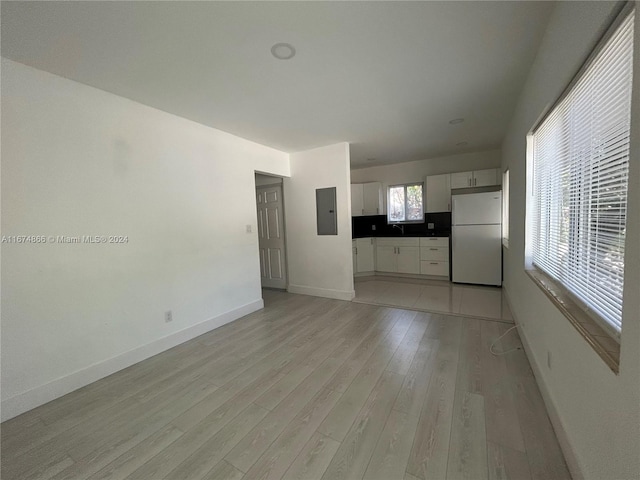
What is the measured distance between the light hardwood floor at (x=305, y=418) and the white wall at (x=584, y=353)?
22 centimetres

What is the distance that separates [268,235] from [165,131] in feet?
8.77

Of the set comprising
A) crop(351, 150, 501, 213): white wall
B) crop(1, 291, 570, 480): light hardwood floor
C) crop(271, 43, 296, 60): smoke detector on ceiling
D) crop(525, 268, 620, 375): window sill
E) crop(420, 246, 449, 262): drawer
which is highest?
crop(271, 43, 296, 60): smoke detector on ceiling

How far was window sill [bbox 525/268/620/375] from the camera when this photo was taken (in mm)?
915

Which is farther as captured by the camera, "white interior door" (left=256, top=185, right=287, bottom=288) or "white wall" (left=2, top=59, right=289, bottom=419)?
"white interior door" (left=256, top=185, right=287, bottom=288)

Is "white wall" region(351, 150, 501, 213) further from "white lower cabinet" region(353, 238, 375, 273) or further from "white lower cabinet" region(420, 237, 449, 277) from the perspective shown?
"white lower cabinet" region(420, 237, 449, 277)

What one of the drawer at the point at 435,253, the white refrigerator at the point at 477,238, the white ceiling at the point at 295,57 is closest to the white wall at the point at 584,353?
the white ceiling at the point at 295,57

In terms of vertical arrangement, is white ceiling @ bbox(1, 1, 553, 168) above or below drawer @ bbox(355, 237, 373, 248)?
above

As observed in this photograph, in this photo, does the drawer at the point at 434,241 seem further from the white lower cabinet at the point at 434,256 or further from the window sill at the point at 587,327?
the window sill at the point at 587,327

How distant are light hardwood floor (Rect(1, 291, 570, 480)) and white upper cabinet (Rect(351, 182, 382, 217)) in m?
3.63

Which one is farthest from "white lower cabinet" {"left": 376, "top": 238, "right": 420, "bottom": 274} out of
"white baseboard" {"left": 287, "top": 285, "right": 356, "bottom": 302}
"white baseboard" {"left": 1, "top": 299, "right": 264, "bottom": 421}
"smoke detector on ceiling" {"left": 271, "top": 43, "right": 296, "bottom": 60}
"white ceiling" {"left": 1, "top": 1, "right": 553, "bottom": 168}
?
"smoke detector on ceiling" {"left": 271, "top": 43, "right": 296, "bottom": 60}

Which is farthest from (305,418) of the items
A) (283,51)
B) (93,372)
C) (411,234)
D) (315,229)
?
(411,234)

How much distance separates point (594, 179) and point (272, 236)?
441cm

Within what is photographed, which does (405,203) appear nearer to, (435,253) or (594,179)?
(435,253)

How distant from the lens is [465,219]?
15.2 ft
